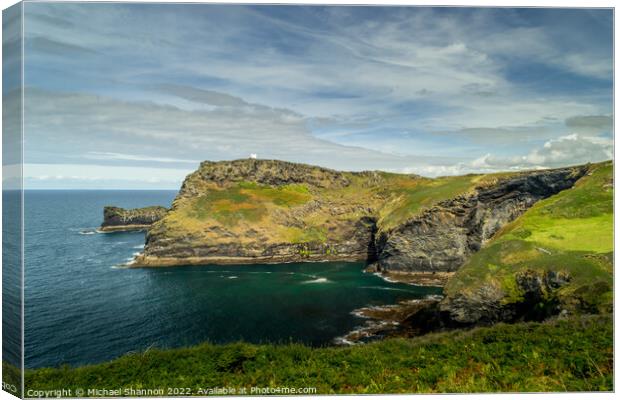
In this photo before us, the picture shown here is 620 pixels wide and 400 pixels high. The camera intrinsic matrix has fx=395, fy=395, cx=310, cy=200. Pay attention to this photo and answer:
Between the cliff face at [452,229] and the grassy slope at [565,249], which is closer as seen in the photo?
the grassy slope at [565,249]

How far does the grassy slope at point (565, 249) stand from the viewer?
27016 millimetres

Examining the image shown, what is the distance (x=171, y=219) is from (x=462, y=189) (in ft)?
199

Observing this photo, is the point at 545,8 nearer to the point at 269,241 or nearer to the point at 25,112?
the point at 25,112

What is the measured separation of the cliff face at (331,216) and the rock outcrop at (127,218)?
118 feet

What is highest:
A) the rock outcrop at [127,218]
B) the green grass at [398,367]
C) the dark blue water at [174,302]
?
the green grass at [398,367]

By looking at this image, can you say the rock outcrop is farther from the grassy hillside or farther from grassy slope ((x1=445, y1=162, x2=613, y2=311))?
grassy slope ((x1=445, y1=162, x2=613, y2=311))

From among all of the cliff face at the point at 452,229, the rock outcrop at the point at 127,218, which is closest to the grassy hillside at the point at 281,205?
the cliff face at the point at 452,229

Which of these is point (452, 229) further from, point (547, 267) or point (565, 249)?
point (547, 267)

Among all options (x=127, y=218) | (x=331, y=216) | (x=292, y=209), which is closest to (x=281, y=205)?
(x=292, y=209)

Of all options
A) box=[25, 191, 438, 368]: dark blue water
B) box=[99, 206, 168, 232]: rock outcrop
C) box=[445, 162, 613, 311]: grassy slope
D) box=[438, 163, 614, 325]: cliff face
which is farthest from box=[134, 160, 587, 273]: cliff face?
box=[99, 206, 168, 232]: rock outcrop

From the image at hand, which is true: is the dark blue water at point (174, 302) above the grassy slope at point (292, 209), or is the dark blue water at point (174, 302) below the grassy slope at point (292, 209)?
below

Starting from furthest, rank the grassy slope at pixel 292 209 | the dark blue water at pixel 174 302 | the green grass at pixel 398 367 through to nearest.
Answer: the grassy slope at pixel 292 209
the dark blue water at pixel 174 302
the green grass at pixel 398 367

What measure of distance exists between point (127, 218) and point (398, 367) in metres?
127

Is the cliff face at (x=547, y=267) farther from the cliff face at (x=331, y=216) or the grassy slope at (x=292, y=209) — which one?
the grassy slope at (x=292, y=209)
